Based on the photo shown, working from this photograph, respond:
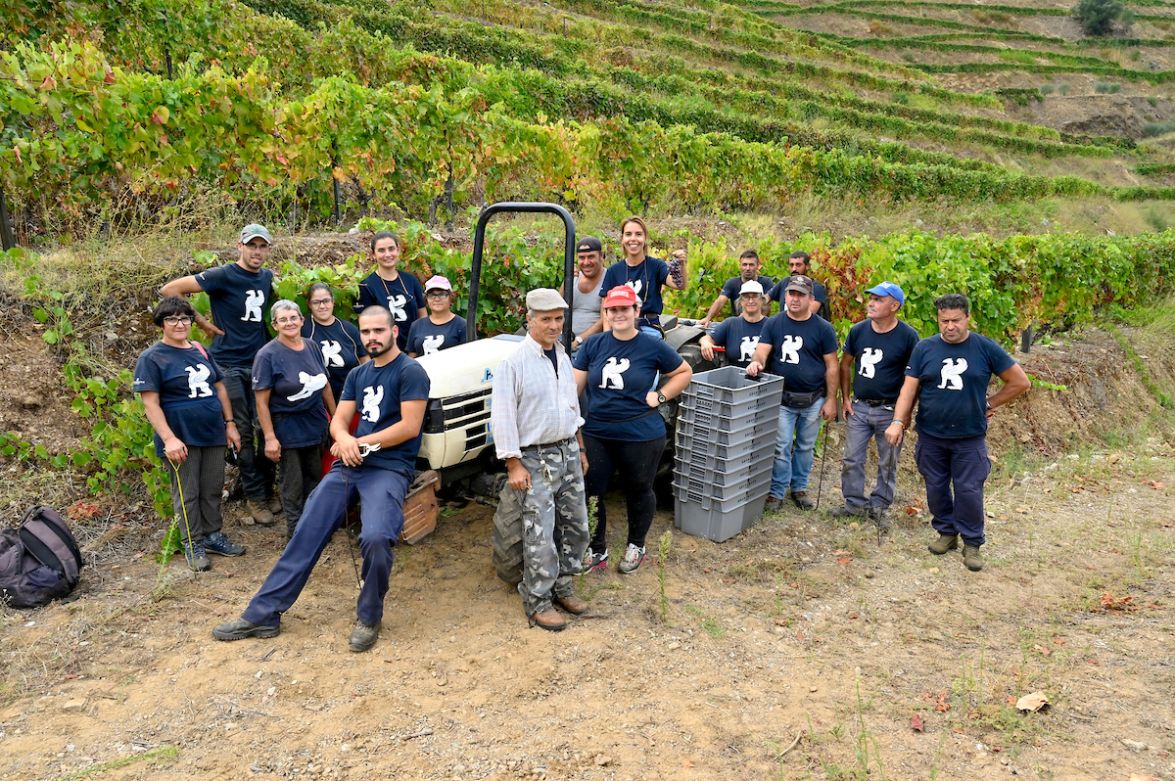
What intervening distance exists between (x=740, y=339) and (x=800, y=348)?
0.46 meters

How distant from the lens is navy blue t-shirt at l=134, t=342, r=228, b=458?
498 centimetres

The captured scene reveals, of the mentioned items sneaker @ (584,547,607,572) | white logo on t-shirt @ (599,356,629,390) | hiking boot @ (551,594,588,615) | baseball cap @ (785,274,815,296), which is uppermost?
baseball cap @ (785,274,815,296)

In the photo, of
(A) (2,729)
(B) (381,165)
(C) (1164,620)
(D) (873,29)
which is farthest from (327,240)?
(D) (873,29)

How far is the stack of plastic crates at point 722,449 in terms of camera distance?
5.93 metres

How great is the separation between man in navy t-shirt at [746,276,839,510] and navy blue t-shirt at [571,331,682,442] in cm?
125

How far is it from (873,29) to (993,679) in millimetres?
54955

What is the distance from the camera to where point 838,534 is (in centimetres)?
638

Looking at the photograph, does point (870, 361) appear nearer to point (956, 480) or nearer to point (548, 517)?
point (956, 480)

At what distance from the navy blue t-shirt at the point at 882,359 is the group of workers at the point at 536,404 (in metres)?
0.01

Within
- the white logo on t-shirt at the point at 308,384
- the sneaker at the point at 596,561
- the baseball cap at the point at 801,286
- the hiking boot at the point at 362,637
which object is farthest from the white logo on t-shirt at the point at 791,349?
the hiking boot at the point at 362,637

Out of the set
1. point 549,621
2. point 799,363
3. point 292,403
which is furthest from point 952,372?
point 292,403

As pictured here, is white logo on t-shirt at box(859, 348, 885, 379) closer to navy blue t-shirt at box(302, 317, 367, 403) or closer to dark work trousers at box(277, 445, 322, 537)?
navy blue t-shirt at box(302, 317, 367, 403)

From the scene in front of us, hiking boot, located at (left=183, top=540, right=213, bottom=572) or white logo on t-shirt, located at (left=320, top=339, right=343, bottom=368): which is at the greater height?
white logo on t-shirt, located at (left=320, top=339, right=343, bottom=368)

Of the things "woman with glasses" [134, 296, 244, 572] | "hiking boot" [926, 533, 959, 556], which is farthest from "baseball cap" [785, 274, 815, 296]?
"woman with glasses" [134, 296, 244, 572]
